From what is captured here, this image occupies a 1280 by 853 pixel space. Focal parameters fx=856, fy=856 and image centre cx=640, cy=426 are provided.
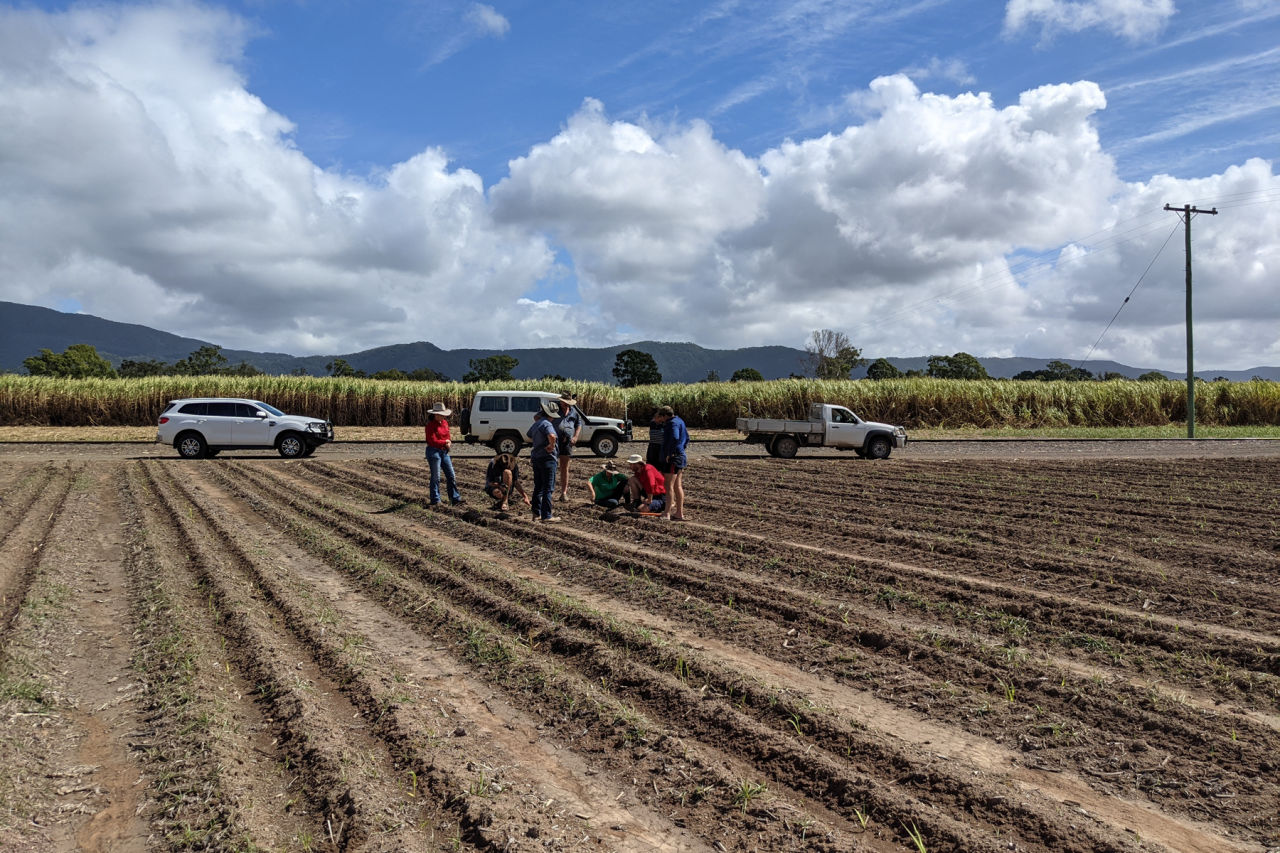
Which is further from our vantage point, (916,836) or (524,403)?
(524,403)

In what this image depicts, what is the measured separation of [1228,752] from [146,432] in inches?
1466

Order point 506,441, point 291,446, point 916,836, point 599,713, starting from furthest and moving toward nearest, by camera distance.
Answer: point 291,446, point 506,441, point 599,713, point 916,836

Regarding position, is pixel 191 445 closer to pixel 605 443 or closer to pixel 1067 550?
pixel 605 443

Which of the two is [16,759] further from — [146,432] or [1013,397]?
[1013,397]


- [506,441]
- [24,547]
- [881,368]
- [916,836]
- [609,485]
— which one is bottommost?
[916,836]

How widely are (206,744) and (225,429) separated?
21601 mm

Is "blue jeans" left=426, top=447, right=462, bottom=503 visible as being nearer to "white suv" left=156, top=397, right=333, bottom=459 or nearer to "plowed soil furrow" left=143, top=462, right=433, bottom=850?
"plowed soil furrow" left=143, top=462, right=433, bottom=850

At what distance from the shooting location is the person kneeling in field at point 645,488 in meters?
12.9

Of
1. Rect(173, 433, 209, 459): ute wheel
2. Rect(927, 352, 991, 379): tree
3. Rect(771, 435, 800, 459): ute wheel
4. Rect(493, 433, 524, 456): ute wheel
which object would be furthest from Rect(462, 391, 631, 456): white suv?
Rect(927, 352, 991, 379): tree

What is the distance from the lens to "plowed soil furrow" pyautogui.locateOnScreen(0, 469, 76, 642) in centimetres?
769

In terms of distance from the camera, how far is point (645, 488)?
12.9 m

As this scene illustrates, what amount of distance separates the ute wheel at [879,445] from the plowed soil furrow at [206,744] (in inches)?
772

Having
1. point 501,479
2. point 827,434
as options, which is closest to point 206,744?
point 501,479

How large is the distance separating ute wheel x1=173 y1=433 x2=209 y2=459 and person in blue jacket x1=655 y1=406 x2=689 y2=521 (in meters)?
17.0
